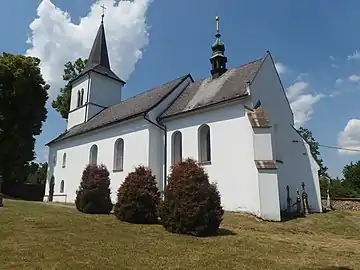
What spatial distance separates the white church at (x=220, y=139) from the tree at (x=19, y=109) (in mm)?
6943

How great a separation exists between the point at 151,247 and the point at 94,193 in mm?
9096

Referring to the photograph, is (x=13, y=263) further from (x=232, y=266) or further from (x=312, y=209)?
(x=312, y=209)

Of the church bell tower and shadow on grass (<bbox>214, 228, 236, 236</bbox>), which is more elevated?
the church bell tower

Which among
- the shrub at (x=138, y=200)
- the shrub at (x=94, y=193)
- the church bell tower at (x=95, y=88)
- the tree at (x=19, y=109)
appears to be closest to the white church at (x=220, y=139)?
the church bell tower at (x=95, y=88)

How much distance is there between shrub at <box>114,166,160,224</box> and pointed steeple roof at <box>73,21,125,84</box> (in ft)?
80.1

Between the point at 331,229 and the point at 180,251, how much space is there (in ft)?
34.2

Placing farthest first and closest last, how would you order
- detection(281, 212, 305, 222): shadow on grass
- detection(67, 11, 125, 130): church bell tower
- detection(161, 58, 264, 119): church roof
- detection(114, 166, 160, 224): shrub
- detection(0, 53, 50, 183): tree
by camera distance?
detection(67, 11, 125, 130): church bell tower → detection(0, 53, 50, 183): tree → detection(161, 58, 264, 119): church roof → detection(281, 212, 305, 222): shadow on grass → detection(114, 166, 160, 224): shrub

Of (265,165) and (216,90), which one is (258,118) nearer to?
(265,165)

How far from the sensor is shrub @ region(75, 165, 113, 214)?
717 inches

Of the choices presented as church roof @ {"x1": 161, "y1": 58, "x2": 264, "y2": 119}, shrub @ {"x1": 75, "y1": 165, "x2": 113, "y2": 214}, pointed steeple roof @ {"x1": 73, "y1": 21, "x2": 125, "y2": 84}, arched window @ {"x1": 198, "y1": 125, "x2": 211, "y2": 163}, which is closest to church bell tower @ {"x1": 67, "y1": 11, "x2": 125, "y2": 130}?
pointed steeple roof @ {"x1": 73, "y1": 21, "x2": 125, "y2": 84}

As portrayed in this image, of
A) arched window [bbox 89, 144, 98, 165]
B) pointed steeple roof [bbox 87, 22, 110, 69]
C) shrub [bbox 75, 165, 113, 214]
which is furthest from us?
pointed steeple roof [bbox 87, 22, 110, 69]

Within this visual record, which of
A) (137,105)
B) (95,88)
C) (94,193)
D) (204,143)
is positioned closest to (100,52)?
(95,88)

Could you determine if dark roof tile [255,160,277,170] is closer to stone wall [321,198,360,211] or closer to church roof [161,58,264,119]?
church roof [161,58,264,119]

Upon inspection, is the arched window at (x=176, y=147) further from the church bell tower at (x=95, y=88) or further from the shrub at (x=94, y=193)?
the church bell tower at (x=95, y=88)
